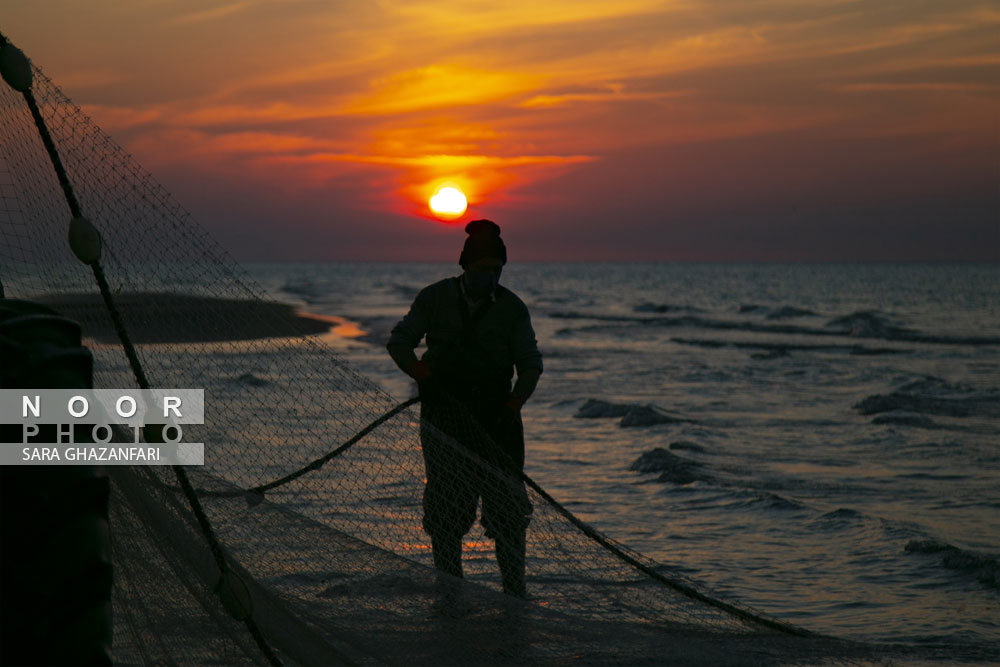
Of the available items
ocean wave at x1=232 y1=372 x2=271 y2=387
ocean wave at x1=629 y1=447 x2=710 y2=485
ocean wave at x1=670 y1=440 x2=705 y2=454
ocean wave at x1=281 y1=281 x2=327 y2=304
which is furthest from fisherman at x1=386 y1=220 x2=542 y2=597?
ocean wave at x1=281 y1=281 x2=327 y2=304

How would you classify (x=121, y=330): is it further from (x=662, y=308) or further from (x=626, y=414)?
(x=662, y=308)

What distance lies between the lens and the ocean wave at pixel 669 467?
1091 cm

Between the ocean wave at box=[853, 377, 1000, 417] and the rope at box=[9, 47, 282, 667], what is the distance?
1532 centimetres

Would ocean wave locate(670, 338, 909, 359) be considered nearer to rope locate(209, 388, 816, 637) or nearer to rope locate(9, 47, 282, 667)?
rope locate(209, 388, 816, 637)

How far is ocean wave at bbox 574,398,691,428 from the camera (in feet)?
50.8

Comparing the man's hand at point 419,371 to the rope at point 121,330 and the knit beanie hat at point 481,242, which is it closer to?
the knit beanie hat at point 481,242

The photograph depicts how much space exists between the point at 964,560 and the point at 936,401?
40.5 feet

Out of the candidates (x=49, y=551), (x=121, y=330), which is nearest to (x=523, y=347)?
(x=121, y=330)

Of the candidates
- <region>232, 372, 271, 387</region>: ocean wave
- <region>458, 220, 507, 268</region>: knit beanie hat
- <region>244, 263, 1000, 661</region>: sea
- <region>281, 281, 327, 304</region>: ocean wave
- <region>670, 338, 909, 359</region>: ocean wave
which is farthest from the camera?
<region>281, 281, 327, 304</region>: ocean wave

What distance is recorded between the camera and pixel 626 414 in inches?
631

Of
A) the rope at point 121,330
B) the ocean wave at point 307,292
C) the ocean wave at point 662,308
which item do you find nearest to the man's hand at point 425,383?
the rope at point 121,330

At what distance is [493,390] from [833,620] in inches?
106

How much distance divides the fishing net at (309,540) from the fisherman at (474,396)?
0.10 feet

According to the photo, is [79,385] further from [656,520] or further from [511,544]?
[656,520]
